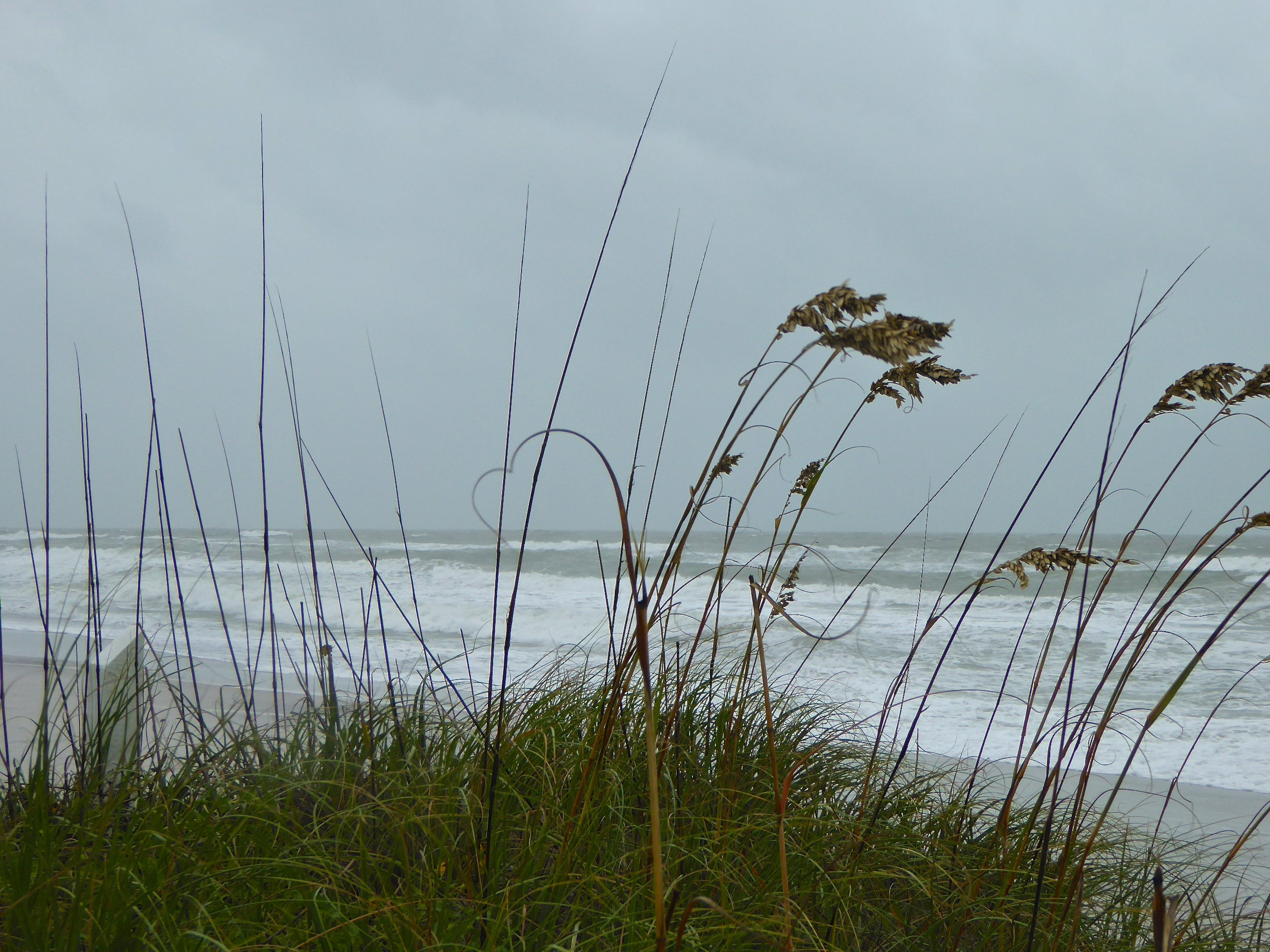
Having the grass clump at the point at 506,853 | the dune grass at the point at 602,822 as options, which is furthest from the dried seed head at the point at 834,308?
the grass clump at the point at 506,853

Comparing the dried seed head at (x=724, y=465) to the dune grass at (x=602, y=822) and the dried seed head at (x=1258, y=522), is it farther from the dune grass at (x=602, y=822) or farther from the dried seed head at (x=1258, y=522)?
the dried seed head at (x=1258, y=522)

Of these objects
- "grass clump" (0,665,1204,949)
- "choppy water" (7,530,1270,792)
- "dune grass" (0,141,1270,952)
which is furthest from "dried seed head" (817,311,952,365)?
"choppy water" (7,530,1270,792)

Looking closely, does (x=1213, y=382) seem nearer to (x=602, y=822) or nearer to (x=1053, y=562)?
(x=1053, y=562)

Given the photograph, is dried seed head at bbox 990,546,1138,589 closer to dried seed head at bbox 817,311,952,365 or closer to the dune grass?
the dune grass

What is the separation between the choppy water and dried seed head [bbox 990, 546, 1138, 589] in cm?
9

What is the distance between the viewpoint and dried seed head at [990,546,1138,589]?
137 centimetres

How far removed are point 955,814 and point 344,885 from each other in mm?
1385

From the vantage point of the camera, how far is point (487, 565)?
17.9m

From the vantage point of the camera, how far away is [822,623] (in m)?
8.05

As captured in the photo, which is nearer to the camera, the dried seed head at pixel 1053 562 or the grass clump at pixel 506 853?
the grass clump at pixel 506 853

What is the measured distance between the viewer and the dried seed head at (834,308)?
985mm

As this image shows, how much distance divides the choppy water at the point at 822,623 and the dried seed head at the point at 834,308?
2.06 feet

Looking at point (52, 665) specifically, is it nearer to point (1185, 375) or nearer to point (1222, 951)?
point (1185, 375)

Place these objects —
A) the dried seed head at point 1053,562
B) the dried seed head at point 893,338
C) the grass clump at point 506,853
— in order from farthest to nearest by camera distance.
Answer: the dried seed head at point 1053,562, the grass clump at point 506,853, the dried seed head at point 893,338
